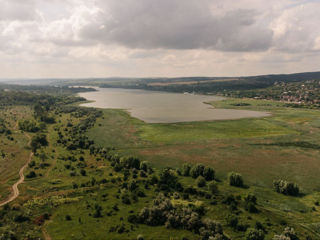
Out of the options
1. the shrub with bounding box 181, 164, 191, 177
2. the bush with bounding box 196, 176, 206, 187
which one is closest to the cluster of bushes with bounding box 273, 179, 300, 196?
the bush with bounding box 196, 176, 206, 187

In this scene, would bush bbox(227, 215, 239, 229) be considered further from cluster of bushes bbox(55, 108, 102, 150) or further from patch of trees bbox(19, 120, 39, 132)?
patch of trees bbox(19, 120, 39, 132)

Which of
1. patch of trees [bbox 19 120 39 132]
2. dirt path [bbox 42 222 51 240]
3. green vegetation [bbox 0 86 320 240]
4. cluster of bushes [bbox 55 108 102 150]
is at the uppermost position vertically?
patch of trees [bbox 19 120 39 132]

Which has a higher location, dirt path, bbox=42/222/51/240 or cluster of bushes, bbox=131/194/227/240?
cluster of bushes, bbox=131/194/227/240

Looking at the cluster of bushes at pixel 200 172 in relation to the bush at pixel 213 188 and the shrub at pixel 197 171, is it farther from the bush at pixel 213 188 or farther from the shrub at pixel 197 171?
the bush at pixel 213 188

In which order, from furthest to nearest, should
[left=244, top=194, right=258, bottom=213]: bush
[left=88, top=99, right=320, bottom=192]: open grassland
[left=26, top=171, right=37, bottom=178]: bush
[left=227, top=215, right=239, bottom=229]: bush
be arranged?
[left=88, top=99, right=320, bottom=192]: open grassland, [left=26, top=171, right=37, bottom=178]: bush, [left=244, top=194, right=258, bottom=213]: bush, [left=227, top=215, right=239, bottom=229]: bush

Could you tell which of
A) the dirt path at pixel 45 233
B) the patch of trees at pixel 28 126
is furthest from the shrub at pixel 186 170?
the patch of trees at pixel 28 126

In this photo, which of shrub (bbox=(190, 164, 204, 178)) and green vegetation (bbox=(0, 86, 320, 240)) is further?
shrub (bbox=(190, 164, 204, 178))

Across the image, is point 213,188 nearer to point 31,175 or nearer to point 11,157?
point 31,175
